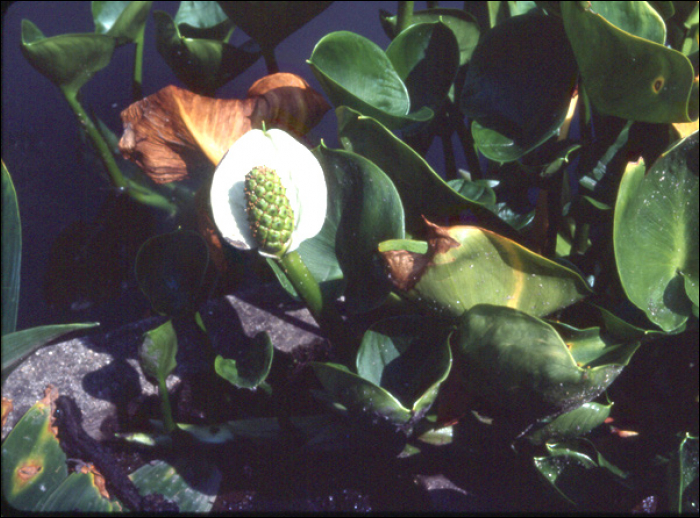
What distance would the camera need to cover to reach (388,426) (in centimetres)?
53

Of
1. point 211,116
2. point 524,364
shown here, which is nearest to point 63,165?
point 211,116

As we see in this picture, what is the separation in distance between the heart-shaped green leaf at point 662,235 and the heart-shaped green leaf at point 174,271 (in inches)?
17.5

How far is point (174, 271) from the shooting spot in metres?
0.62

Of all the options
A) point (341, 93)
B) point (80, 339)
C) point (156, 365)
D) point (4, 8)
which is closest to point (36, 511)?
point (156, 365)

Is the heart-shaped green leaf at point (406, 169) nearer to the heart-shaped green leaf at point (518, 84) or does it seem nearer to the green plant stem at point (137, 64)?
the heart-shaped green leaf at point (518, 84)

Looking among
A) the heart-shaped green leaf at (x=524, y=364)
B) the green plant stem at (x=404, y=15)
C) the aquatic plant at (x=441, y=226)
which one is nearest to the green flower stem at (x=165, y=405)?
the aquatic plant at (x=441, y=226)

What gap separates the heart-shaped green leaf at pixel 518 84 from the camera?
2.15ft

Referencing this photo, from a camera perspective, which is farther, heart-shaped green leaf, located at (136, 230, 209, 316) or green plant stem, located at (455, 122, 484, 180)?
green plant stem, located at (455, 122, 484, 180)

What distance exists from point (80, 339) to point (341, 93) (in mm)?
486

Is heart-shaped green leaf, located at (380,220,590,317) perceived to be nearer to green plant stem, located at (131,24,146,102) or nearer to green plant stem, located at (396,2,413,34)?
green plant stem, located at (396,2,413,34)

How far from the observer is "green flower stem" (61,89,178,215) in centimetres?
79

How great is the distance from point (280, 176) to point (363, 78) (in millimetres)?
235

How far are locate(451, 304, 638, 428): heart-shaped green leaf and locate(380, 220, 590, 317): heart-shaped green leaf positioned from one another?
31mm

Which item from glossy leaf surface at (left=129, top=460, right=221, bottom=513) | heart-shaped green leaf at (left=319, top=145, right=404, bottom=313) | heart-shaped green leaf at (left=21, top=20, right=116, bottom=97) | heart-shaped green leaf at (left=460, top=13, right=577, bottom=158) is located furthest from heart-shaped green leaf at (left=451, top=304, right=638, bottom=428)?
heart-shaped green leaf at (left=21, top=20, right=116, bottom=97)
